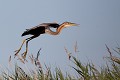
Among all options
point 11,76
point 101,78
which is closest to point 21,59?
point 11,76

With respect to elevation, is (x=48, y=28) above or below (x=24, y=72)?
above

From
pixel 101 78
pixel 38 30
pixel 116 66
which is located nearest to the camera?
pixel 101 78

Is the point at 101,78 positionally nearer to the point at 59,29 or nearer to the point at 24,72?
the point at 24,72

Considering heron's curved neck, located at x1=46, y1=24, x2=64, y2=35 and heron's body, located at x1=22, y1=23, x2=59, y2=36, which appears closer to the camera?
heron's body, located at x1=22, y1=23, x2=59, y2=36

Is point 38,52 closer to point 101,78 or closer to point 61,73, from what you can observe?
point 61,73

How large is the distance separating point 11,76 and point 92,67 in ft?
3.31

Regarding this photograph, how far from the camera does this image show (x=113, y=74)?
15.6ft

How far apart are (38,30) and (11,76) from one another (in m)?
0.95

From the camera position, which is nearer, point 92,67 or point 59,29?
point 92,67

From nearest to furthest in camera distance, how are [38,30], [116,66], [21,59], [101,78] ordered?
[101,78] < [116,66] < [21,59] < [38,30]

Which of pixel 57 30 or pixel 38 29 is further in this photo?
pixel 57 30

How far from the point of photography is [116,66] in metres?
4.86

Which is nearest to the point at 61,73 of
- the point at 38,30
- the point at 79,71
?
the point at 79,71

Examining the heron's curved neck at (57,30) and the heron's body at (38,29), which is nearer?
the heron's body at (38,29)
